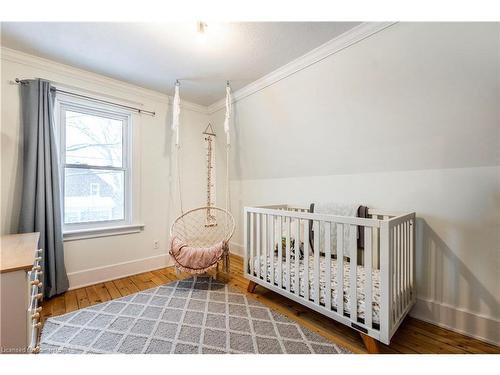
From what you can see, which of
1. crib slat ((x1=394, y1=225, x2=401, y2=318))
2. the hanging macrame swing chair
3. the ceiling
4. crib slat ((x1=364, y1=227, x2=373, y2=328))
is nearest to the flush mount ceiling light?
the ceiling

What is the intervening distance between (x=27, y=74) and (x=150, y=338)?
2582 mm

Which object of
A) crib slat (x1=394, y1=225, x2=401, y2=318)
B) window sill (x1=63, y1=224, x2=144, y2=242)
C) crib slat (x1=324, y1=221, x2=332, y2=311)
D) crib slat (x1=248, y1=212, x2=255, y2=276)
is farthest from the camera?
window sill (x1=63, y1=224, x2=144, y2=242)

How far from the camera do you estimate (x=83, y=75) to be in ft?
7.59

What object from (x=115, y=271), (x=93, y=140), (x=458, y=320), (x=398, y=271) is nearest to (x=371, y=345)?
(x=398, y=271)

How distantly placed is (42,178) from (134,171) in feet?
2.79

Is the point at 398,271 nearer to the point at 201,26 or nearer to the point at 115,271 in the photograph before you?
the point at 201,26

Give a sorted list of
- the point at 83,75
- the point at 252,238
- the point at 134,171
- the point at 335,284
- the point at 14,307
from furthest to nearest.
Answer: the point at 134,171 → the point at 83,75 → the point at 252,238 → the point at 335,284 → the point at 14,307

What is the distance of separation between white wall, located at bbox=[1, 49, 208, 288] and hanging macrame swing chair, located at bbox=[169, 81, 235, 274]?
0.55 feet

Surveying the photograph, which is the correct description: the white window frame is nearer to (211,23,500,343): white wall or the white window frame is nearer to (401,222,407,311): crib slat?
(211,23,500,343): white wall

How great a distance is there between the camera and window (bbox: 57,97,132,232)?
7.61ft

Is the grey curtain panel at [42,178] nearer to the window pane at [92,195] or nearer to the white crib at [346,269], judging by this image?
the window pane at [92,195]

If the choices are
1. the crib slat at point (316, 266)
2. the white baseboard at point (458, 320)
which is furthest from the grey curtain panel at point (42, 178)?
the white baseboard at point (458, 320)

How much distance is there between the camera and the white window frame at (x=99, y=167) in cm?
226
